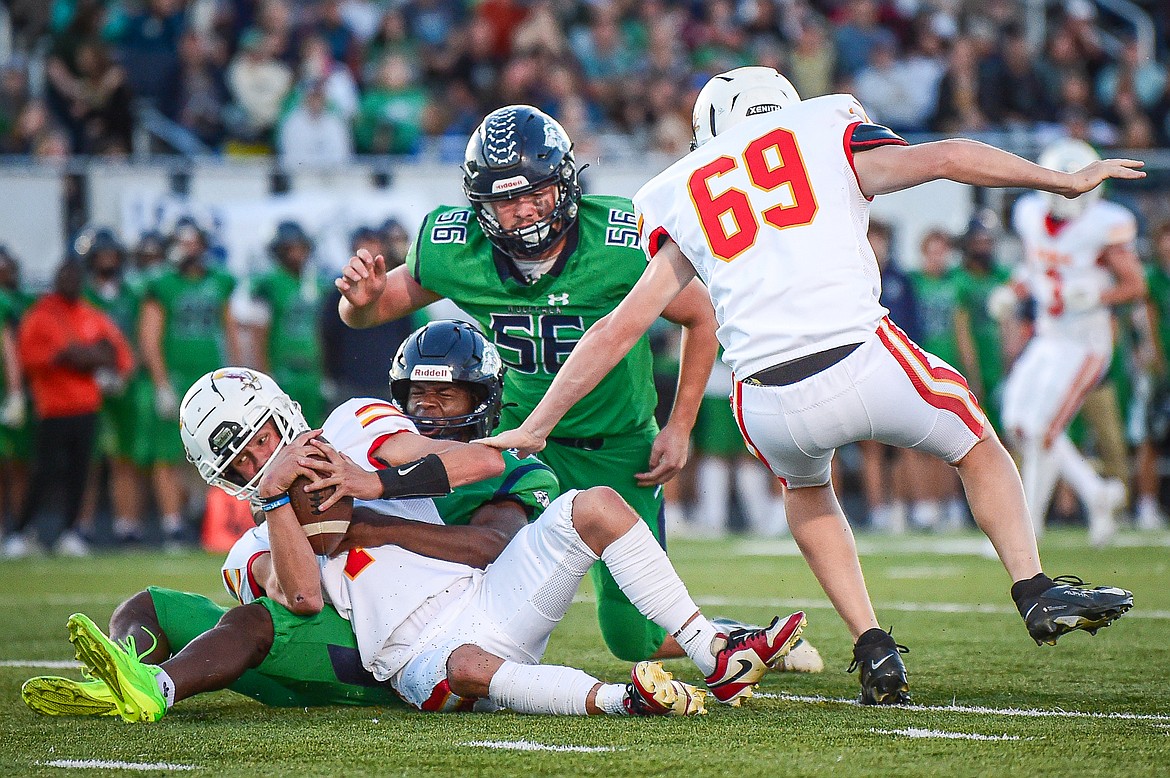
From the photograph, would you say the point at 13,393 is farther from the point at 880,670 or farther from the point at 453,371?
the point at 880,670

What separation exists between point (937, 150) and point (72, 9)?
10953 millimetres

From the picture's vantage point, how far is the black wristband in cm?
387

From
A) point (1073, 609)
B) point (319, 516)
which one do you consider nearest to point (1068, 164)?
point (1073, 609)

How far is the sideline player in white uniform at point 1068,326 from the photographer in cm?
876

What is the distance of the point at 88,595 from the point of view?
741 cm

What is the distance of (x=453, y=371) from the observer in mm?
4352

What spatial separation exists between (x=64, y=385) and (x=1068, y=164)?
653 cm

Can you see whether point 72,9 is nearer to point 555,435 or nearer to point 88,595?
point 88,595

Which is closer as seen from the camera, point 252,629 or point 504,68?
point 252,629

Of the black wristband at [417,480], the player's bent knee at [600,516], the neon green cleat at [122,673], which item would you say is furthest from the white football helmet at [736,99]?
the neon green cleat at [122,673]

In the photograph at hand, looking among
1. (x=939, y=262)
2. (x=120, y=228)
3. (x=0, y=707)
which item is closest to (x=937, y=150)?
(x=0, y=707)

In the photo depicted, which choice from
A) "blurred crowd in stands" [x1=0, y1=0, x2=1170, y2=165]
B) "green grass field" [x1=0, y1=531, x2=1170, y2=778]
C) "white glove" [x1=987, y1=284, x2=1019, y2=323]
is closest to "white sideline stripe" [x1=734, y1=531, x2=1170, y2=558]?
Answer: "white glove" [x1=987, y1=284, x2=1019, y2=323]

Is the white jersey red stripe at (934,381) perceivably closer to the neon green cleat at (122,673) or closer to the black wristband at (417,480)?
the black wristband at (417,480)

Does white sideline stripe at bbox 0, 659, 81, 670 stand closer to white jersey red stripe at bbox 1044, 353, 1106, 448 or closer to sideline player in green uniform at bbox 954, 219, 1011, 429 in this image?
white jersey red stripe at bbox 1044, 353, 1106, 448
